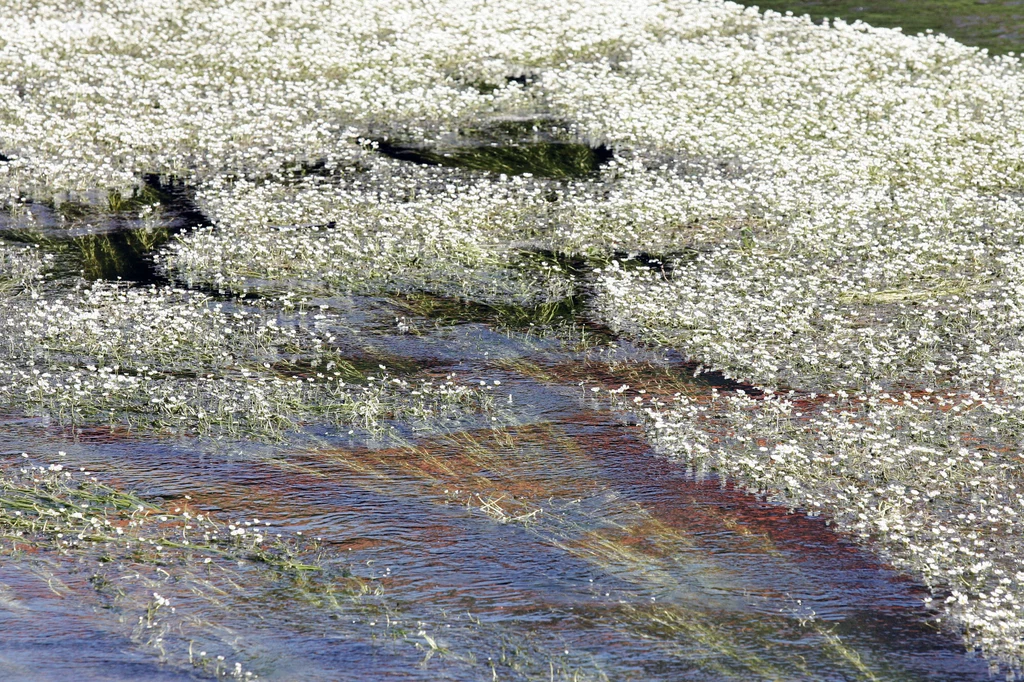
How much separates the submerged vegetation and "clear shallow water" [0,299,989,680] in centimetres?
12

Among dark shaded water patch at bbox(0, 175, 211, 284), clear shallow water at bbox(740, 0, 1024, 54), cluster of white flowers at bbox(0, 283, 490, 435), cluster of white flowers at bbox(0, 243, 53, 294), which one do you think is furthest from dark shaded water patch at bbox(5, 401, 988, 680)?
clear shallow water at bbox(740, 0, 1024, 54)

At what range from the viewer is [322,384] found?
44.5 feet

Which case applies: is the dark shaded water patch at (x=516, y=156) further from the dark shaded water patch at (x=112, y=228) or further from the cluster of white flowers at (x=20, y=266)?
the cluster of white flowers at (x=20, y=266)

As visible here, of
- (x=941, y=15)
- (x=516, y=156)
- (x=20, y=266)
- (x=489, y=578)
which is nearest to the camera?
(x=489, y=578)

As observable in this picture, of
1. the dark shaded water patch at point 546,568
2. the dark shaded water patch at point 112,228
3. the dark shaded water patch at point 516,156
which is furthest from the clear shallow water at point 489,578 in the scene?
the dark shaded water patch at point 516,156

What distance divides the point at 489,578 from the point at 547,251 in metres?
8.17

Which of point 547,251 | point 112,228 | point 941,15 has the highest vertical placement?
point 941,15

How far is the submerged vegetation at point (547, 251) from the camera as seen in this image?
11.6 m

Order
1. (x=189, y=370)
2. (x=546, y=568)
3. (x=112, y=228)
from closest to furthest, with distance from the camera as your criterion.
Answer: (x=546, y=568), (x=189, y=370), (x=112, y=228)

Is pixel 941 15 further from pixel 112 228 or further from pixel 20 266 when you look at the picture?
pixel 20 266

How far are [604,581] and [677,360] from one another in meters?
4.75

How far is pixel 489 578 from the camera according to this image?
10.2m

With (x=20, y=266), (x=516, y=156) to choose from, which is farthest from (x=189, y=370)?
(x=516, y=156)

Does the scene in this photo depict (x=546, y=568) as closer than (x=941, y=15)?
Yes
